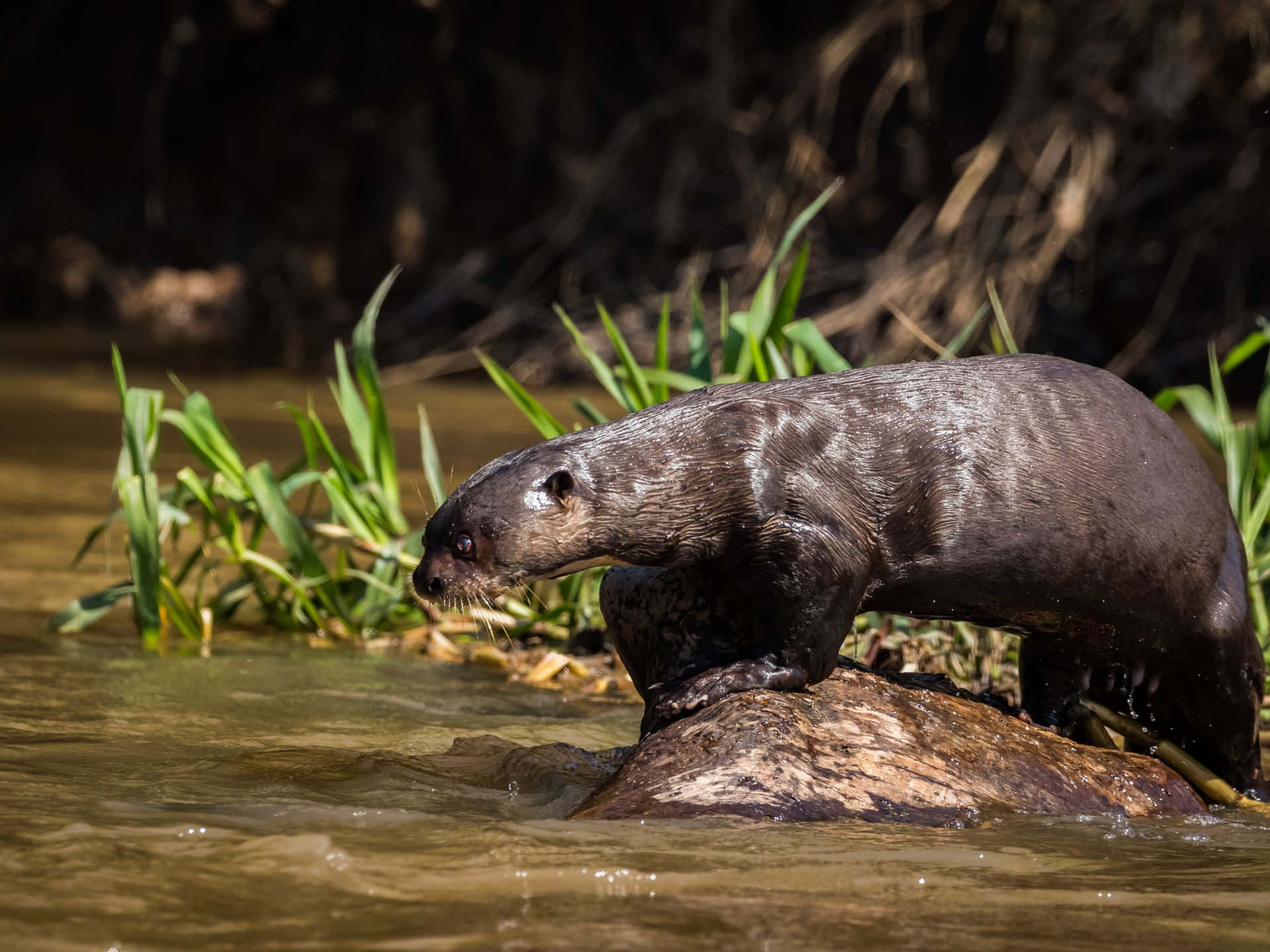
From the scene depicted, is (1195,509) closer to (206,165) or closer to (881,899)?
(881,899)

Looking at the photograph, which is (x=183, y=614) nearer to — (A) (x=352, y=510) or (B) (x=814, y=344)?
(A) (x=352, y=510)

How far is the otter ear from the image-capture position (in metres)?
2.88

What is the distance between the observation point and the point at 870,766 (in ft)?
9.03

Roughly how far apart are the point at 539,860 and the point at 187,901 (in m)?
0.46

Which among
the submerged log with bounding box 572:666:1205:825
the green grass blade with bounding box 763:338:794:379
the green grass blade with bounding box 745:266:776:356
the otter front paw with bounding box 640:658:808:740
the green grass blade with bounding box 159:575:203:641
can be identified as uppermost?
the green grass blade with bounding box 745:266:776:356

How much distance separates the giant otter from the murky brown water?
35 cm

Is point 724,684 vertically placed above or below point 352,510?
above

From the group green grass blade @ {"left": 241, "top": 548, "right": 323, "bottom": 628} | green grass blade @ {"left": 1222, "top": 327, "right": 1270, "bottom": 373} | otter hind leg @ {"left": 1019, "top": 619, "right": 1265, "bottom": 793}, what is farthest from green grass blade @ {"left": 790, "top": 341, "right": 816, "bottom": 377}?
green grass blade @ {"left": 241, "top": 548, "right": 323, "bottom": 628}

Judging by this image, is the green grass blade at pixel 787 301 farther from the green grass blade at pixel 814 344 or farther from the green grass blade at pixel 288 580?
the green grass blade at pixel 288 580

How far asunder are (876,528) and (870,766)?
0.42m

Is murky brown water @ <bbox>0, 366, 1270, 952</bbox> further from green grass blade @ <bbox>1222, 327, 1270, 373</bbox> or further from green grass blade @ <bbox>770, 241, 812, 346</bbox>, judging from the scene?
green grass blade @ <bbox>1222, 327, 1270, 373</bbox>

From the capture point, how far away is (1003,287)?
8703 millimetres

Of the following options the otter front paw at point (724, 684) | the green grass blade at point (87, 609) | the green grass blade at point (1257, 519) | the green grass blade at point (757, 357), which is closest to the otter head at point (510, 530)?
the otter front paw at point (724, 684)

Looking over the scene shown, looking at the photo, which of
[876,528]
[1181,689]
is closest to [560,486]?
[876,528]
